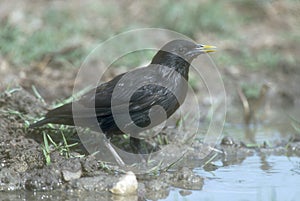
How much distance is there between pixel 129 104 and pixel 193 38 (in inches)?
190

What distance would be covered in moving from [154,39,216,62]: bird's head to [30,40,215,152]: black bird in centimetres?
32

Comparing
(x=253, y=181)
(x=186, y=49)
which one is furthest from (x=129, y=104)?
(x=253, y=181)

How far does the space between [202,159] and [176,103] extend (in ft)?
2.38

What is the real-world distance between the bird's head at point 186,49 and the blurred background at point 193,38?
4.97 feet

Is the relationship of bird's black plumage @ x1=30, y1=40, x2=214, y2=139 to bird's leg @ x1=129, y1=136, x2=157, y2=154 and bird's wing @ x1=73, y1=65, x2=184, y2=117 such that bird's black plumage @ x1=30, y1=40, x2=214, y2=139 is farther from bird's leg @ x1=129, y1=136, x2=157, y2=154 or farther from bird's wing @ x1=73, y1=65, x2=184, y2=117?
bird's leg @ x1=129, y1=136, x2=157, y2=154

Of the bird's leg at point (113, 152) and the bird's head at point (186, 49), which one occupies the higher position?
the bird's head at point (186, 49)

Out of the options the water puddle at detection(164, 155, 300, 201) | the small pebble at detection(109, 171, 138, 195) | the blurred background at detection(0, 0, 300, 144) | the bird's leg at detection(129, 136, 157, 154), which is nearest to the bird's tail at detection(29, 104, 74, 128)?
the bird's leg at detection(129, 136, 157, 154)

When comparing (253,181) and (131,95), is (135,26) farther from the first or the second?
(253,181)

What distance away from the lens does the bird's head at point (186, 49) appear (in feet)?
22.6

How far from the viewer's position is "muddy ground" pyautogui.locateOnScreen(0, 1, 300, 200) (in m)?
5.70

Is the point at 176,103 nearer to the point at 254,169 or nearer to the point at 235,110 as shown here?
the point at 254,169

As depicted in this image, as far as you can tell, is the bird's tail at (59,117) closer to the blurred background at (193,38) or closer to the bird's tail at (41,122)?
the bird's tail at (41,122)

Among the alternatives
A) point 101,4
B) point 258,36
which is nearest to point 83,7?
point 101,4

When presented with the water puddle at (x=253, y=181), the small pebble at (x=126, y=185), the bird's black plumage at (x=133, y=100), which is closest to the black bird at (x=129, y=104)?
the bird's black plumage at (x=133, y=100)
